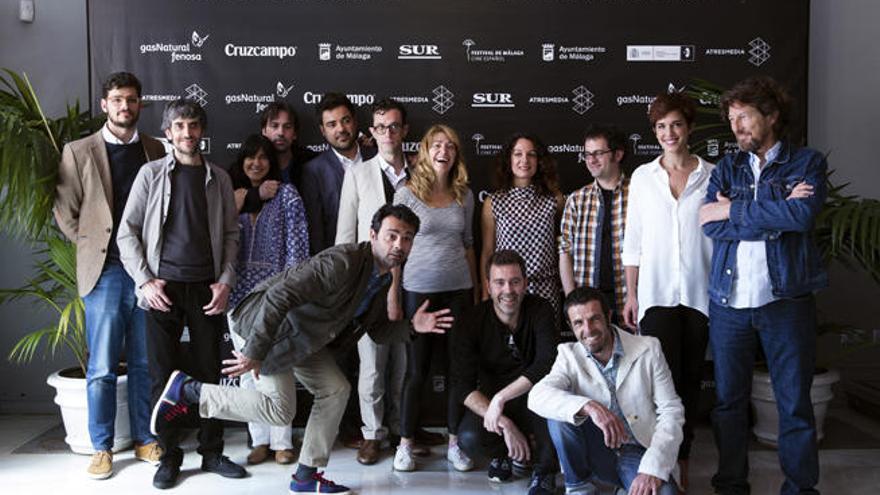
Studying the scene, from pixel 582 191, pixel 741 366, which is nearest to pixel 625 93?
pixel 582 191

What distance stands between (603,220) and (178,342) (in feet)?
6.29

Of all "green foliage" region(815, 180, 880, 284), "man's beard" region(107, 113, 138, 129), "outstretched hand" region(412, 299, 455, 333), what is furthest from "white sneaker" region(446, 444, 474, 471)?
"man's beard" region(107, 113, 138, 129)

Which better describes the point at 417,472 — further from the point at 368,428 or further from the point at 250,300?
the point at 250,300

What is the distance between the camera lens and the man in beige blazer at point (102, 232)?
12.0ft

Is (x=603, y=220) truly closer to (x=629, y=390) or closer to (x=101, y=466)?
(x=629, y=390)

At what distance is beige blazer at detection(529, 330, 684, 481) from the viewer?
2.87m

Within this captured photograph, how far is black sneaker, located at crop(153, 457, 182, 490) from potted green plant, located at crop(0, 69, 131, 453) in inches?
22.5

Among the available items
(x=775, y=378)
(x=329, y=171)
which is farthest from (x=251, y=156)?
(x=775, y=378)

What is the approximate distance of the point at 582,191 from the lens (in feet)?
12.2

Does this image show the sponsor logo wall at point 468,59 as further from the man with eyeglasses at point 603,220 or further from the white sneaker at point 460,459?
the white sneaker at point 460,459

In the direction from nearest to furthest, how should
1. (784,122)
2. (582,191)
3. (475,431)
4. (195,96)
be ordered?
(784,122), (475,431), (582,191), (195,96)

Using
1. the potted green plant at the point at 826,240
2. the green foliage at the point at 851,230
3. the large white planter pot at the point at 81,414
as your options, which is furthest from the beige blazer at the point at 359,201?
the green foliage at the point at 851,230

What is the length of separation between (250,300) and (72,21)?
8.09ft

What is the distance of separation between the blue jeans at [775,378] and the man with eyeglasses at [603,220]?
0.56 metres
